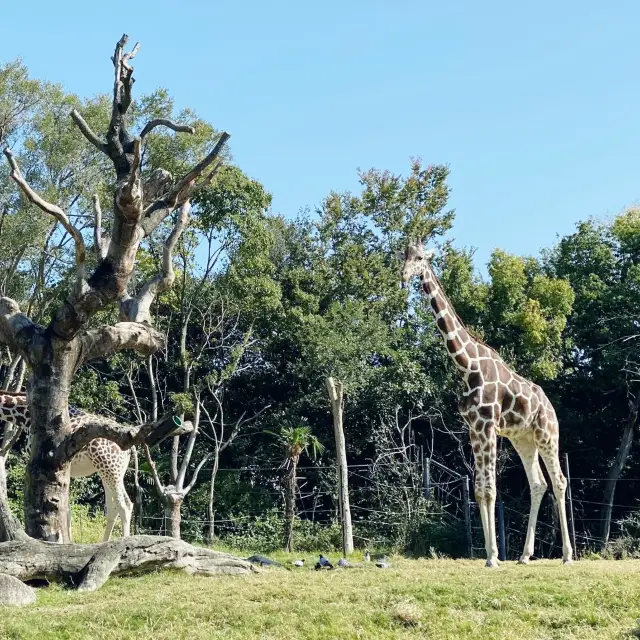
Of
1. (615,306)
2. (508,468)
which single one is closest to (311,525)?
(508,468)

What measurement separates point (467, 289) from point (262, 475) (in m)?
6.77

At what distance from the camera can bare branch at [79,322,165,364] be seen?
40.0 ft

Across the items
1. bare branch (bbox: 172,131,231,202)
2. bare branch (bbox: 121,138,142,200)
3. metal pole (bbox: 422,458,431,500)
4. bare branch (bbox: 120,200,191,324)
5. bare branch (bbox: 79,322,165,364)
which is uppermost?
bare branch (bbox: 172,131,231,202)

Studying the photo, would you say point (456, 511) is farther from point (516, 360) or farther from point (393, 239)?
point (393, 239)

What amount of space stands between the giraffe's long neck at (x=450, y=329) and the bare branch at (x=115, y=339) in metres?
3.99

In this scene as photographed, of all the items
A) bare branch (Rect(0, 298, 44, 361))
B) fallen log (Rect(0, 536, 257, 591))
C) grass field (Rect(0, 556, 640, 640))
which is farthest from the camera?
bare branch (Rect(0, 298, 44, 361))

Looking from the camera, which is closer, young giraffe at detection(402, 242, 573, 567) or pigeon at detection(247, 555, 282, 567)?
pigeon at detection(247, 555, 282, 567)

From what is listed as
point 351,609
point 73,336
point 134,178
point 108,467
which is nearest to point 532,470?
point 351,609

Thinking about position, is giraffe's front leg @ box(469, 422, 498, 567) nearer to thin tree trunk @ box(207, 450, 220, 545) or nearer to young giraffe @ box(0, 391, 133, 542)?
young giraffe @ box(0, 391, 133, 542)

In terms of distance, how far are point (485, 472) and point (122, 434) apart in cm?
480

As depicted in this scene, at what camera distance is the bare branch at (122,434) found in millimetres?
11211

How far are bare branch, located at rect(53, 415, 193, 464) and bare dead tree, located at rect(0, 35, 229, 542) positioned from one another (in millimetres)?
13

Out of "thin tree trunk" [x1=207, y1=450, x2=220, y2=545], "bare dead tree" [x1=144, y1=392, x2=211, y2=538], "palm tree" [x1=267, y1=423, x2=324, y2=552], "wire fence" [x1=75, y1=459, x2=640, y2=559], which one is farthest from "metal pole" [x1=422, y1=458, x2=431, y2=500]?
"bare dead tree" [x1=144, y1=392, x2=211, y2=538]

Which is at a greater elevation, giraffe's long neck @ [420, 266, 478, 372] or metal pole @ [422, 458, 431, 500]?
giraffe's long neck @ [420, 266, 478, 372]
